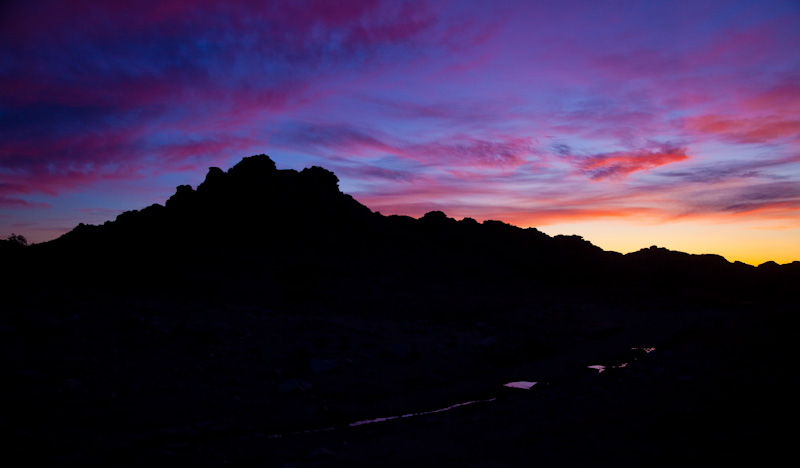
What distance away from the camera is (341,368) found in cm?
1432

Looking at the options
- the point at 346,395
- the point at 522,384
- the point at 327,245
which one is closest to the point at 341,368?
the point at 346,395

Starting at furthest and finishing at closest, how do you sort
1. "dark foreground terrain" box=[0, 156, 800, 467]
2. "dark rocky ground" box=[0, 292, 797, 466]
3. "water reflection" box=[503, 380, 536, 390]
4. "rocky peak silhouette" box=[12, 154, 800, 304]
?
"rocky peak silhouette" box=[12, 154, 800, 304]
"water reflection" box=[503, 380, 536, 390]
"dark foreground terrain" box=[0, 156, 800, 467]
"dark rocky ground" box=[0, 292, 797, 466]

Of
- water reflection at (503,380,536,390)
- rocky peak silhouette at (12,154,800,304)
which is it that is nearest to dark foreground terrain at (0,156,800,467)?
water reflection at (503,380,536,390)

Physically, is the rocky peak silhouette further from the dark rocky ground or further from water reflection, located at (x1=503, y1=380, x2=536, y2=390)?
water reflection, located at (x1=503, y1=380, x2=536, y2=390)

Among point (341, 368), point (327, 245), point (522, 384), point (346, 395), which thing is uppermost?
point (327, 245)

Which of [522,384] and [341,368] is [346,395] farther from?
[522,384]

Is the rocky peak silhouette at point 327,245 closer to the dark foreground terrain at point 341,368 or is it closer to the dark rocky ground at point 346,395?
the dark foreground terrain at point 341,368

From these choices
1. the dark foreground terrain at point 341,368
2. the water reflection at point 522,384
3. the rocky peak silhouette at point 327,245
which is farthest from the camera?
the rocky peak silhouette at point 327,245

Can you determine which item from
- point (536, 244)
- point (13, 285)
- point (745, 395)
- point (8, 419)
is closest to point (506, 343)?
point (745, 395)

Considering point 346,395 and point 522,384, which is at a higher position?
point 522,384

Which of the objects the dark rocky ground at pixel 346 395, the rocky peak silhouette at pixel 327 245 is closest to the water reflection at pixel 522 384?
the dark rocky ground at pixel 346 395

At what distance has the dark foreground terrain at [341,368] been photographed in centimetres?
766

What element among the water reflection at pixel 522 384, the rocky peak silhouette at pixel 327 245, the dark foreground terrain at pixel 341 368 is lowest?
the water reflection at pixel 522 384

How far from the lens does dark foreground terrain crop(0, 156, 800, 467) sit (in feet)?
25.1
